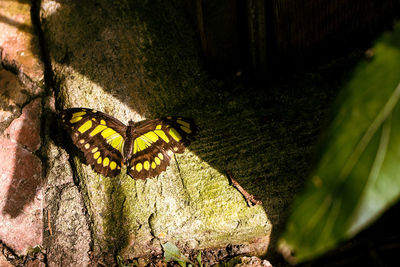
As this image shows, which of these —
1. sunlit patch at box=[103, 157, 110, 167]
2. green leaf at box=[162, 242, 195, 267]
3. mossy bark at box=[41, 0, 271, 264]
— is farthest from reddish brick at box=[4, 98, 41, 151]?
green leaf at box=[162, 242, 195, 267]

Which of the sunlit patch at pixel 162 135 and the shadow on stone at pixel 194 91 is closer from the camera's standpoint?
the shadow on stone at pixel 194 91

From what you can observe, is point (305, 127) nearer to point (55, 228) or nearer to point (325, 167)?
point (325, 167)

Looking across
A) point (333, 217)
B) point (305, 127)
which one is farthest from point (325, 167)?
point (305, 127)

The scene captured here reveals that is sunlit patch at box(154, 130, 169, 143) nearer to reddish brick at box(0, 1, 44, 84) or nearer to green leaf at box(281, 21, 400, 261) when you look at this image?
reddish brick at box(0, 1, 44, 84)

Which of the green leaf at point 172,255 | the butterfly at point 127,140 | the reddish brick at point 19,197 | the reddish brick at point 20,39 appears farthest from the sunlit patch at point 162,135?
the reddish brick at point 20,39

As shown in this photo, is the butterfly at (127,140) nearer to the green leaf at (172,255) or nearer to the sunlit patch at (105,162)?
the sunlit patch at (105,162)

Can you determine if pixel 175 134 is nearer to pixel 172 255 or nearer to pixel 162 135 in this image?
pixel 162 135

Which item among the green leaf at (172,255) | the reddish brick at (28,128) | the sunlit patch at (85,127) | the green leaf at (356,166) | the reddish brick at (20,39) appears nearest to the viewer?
the green leaf at (356,166)
